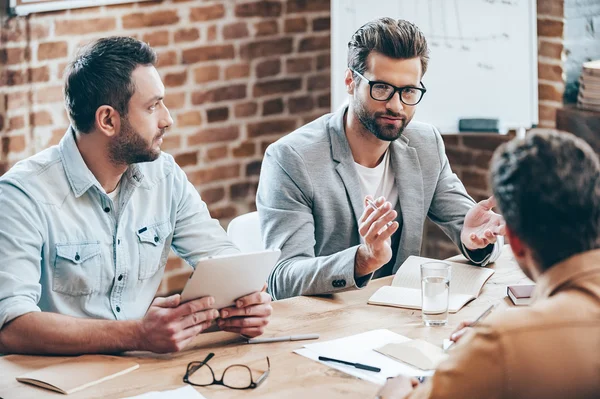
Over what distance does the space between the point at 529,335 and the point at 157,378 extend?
2.54 feet

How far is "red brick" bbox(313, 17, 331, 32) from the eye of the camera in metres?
3.74

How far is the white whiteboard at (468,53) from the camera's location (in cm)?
333

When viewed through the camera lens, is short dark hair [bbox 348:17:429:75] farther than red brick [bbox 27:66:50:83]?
No

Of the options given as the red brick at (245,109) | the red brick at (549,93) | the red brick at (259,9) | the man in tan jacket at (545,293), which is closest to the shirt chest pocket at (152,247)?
the man in tan jacket at (545,293)

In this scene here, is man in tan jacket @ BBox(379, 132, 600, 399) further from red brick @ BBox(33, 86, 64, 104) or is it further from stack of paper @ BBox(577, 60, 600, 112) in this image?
red brick @ BBox(33, 86, 64, 104)

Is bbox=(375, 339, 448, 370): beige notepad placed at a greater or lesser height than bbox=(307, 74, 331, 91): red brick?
lesser

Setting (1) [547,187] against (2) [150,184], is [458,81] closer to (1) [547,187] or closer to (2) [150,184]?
(2) [150,184]

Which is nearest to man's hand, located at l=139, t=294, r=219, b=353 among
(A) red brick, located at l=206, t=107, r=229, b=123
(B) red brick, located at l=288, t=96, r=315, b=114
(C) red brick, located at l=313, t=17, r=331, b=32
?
(A) red brick, located at l=206, t=107, r=229, b=123

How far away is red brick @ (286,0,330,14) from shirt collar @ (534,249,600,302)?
2.66 metres

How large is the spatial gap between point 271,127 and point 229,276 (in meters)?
1.99

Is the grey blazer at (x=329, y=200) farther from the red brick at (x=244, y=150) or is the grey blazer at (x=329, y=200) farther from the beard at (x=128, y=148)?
the red brick at (x=244, y=150)

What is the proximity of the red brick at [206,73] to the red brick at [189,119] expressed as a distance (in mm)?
137

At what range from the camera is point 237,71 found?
3605 millimetres

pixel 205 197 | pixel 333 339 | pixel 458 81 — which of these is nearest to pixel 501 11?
pixel 458 81
